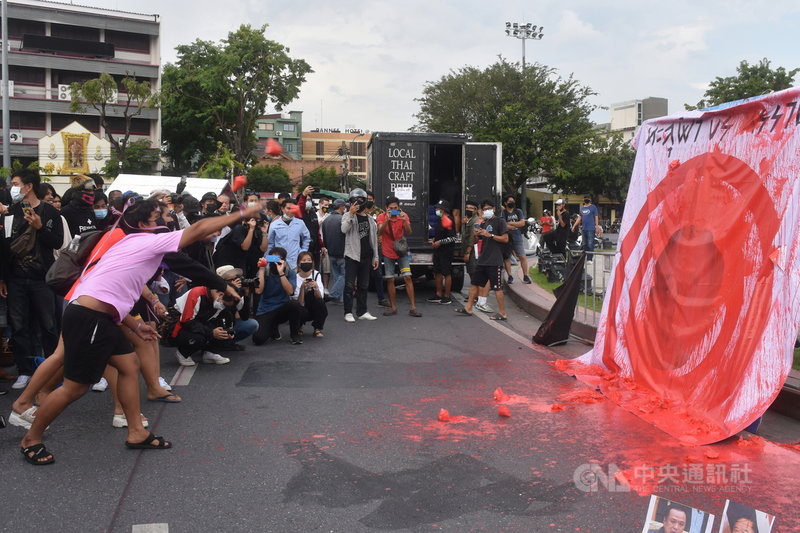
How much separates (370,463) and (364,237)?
22.3ft

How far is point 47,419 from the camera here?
482cm

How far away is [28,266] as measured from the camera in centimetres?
666

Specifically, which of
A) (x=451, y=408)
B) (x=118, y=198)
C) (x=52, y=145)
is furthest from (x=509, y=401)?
(x=52, y=145)

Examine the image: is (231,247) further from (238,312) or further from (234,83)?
(234,83)

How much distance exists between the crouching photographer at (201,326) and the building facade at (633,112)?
71880mm

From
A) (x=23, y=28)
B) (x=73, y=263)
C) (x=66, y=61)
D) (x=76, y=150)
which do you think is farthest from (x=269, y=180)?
(x=73, y=263)

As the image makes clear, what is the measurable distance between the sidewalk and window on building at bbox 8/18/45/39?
4941cm

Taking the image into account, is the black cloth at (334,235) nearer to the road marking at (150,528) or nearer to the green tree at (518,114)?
the road marking at (150,528)

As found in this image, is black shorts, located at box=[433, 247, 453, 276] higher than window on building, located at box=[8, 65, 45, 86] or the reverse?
the reverse

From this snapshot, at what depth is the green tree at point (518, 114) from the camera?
147 ft

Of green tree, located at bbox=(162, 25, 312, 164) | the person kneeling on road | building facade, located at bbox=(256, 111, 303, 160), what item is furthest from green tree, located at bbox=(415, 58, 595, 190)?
building facade, located at bbox=(256, 111, 303, 160)

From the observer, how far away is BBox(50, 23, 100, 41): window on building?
54688 millimetres

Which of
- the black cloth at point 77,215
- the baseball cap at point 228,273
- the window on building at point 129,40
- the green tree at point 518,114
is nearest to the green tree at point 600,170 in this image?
the green tree at point 518,114

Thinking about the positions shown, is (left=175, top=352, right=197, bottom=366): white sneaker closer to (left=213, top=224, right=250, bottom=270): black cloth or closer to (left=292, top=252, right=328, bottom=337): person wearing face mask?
(left=292, top=252, right=328, bottom=337): person wearing face mask
